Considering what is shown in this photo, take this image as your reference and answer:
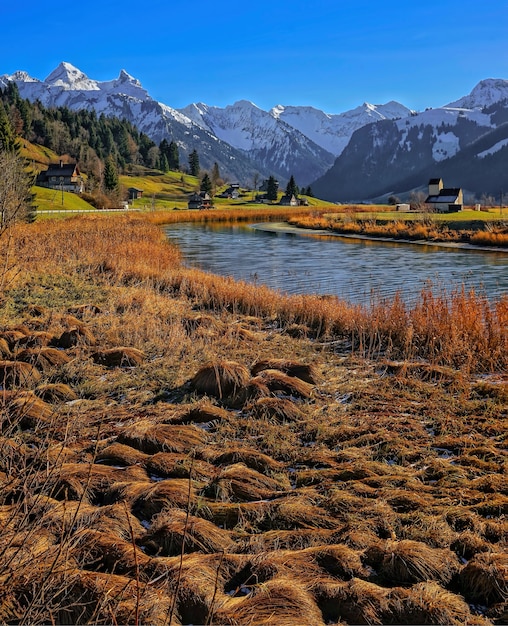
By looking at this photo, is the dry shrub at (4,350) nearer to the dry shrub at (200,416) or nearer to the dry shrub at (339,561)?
the dry shrub at (200,416)

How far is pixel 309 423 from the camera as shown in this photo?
9070 millimetres

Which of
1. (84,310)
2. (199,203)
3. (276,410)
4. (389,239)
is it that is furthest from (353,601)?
(199,203)

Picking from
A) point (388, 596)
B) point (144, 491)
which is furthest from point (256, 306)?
point (388, 596)

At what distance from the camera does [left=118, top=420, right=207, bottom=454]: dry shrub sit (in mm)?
8031

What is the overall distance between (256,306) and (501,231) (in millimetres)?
38572

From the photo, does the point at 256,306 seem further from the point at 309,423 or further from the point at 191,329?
the point at 309,423

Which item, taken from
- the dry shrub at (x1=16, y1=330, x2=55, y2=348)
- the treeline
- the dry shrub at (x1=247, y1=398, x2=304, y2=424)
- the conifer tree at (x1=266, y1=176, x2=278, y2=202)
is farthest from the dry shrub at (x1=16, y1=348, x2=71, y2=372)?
the conifer tree at (x1=266, y1=176, x2=278, y2=202)

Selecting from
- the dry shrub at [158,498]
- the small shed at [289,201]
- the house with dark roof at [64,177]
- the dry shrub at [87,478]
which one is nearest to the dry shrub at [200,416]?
A: the dry shrub at [87,478]

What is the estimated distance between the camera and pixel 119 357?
11945 millimetres

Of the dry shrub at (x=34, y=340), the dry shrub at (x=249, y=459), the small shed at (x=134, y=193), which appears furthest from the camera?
the small shed at (x=134, y=193)

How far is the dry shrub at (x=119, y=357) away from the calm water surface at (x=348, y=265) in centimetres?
824

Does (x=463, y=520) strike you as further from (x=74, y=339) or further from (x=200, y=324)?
(x=200, y=324)

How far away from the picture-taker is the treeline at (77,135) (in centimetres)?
15200

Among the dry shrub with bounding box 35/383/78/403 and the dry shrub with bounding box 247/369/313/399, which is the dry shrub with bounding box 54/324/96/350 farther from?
the dry shrub with bounding box 247/369/313/399
